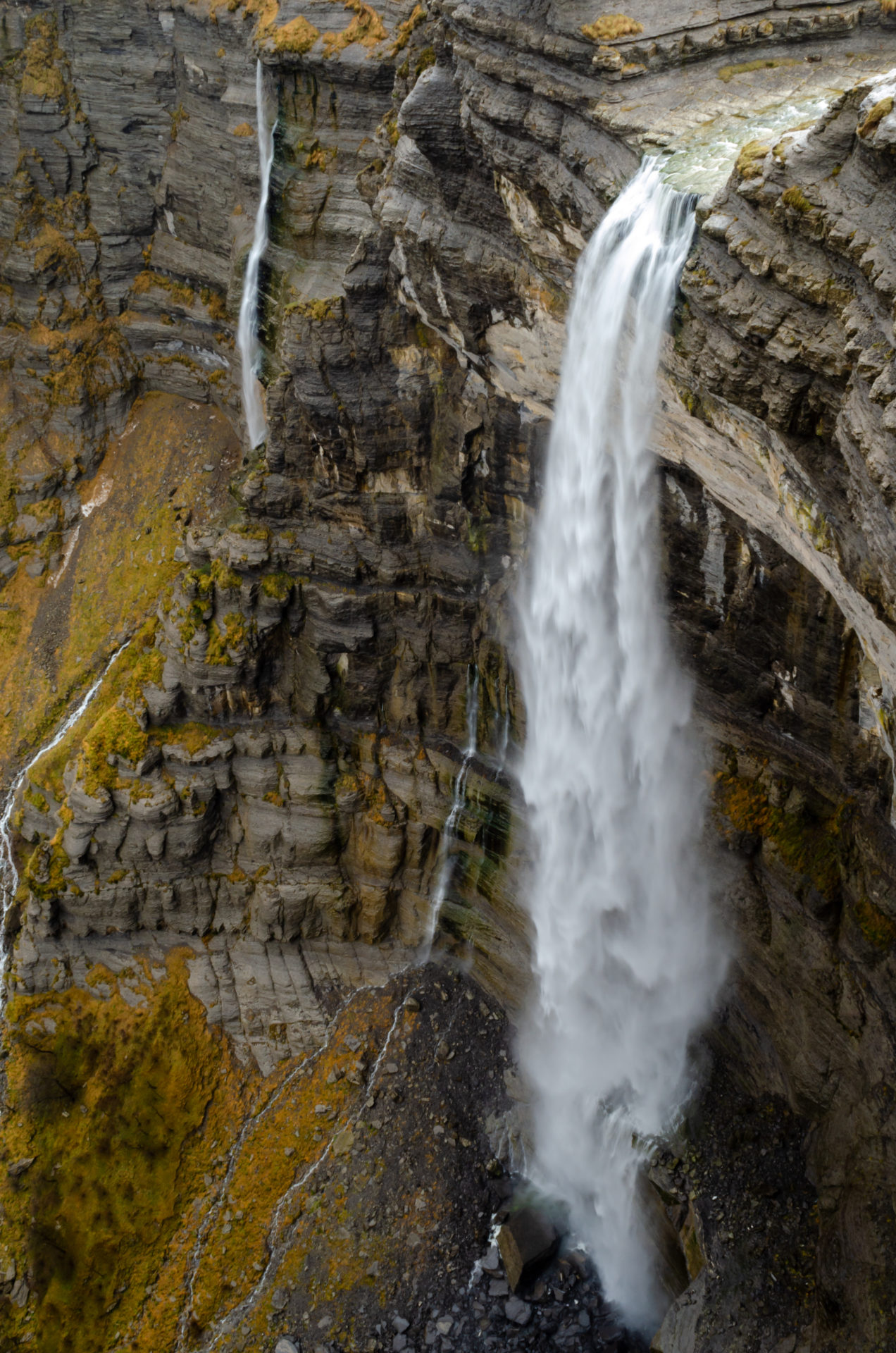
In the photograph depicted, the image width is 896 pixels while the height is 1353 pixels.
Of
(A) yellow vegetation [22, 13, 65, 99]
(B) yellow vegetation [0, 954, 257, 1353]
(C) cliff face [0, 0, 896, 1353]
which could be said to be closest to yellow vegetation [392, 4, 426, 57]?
(C) cliff face [0, 0, 896, 1353]

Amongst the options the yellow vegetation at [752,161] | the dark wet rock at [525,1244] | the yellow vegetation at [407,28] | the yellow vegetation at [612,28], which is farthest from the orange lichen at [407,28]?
the dark wet rock at [525,1244]

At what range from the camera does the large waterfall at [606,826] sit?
62.2 ft

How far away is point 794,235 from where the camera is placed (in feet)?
39.7

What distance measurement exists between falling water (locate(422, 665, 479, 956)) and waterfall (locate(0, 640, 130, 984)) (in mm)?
10998

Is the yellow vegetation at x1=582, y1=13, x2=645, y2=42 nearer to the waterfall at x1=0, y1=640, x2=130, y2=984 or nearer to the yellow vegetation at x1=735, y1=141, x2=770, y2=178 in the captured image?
the yellow vegetation at x1=735, y1=141, x2=770, y2=178

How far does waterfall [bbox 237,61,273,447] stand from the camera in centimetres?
2789

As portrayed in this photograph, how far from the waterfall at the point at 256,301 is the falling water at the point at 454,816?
37.0 ft

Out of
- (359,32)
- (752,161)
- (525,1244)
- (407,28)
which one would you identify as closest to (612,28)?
(752,161)

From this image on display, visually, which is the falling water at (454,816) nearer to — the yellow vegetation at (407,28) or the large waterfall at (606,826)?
the large waterfall at (606,826)

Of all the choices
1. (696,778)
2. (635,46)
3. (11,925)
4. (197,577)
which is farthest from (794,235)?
(11,925)

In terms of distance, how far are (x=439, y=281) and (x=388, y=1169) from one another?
66.9 ft

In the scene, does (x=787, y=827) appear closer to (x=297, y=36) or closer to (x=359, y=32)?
(x=359, y=32)

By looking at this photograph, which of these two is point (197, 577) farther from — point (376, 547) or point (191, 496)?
point (191, 496)

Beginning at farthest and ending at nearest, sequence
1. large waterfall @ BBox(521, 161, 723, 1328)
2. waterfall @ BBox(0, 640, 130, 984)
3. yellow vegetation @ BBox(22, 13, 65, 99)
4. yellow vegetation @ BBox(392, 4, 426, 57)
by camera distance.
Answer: yellow vegetation @ BBox(22, 13, 65, 99) < waterfall @ BBox(0, 640, 130, 984) < yellow vegetation @ BBox(392, 4, 426, 57) < large waterfall @ BBox(521, 161, 723, 1328)
